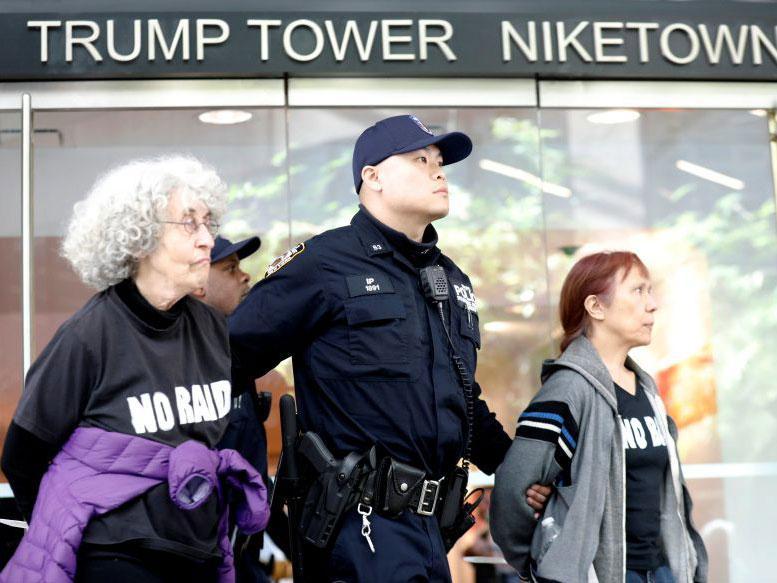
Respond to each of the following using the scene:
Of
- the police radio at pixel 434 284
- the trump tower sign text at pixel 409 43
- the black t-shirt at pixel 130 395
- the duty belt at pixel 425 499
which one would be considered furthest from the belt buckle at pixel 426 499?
the trump tower sign text at pixel 409 43

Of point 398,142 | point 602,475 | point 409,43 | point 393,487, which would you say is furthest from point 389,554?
point 409,43

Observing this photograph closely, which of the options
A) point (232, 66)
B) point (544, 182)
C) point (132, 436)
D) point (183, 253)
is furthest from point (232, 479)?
point (544, 182)

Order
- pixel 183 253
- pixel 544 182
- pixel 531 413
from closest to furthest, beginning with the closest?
1. pixel 183 253
2. pixel 531 413
3. pixel 544 182

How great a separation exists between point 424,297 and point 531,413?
24.9 inches

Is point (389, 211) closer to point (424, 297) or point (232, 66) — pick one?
point (424, 297)

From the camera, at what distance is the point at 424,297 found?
12.9 ft

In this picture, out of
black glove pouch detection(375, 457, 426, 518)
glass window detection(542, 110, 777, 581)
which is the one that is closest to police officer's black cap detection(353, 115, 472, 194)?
black glove pouch detection(375, 457, 426, 518)

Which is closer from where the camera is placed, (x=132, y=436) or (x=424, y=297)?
(x=132, y=436)

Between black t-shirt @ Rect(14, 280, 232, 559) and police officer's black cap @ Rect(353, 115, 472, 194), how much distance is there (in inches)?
44.9

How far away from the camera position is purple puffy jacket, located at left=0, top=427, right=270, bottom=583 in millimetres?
2934

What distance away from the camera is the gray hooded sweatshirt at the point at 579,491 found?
3.96 metres

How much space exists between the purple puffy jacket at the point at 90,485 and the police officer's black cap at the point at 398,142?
1.38 meters

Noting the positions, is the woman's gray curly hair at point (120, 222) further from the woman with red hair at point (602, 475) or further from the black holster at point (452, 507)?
the woman with red hair at point (602, 475)

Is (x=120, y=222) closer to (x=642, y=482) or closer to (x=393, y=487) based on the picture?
(x=393, y=487)
